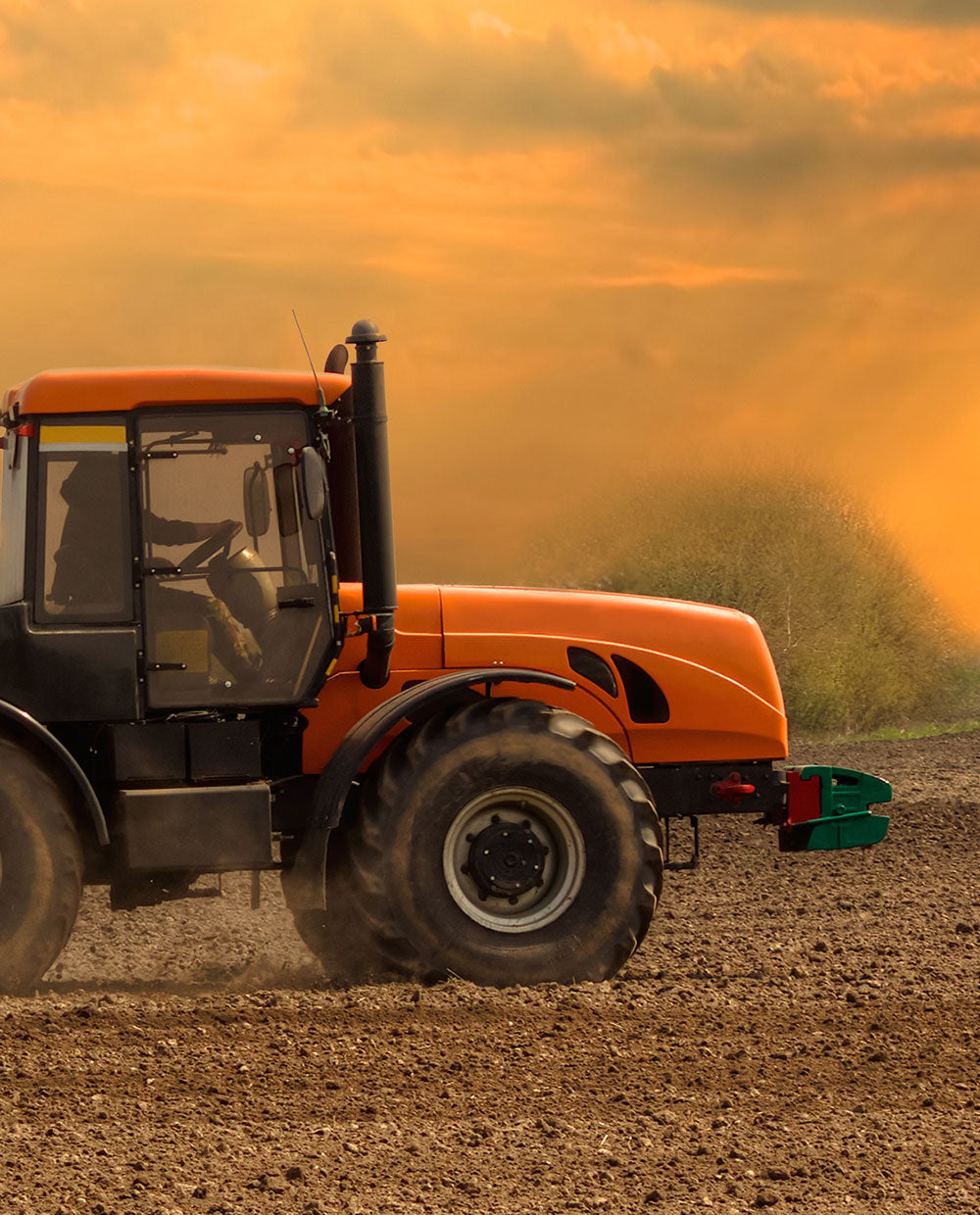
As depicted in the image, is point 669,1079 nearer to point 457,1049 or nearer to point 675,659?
point 457,1049

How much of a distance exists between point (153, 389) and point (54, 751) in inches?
63.9

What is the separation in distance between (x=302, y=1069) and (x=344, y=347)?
3.59m

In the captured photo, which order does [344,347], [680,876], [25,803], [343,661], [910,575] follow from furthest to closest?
[910,575] < [680,876] < [344,347] < [343,661] < [25,803]

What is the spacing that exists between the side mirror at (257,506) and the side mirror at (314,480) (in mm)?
390

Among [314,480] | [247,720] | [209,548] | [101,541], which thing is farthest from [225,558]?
[247,720]

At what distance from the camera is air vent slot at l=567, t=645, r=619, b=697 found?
26.2 ft

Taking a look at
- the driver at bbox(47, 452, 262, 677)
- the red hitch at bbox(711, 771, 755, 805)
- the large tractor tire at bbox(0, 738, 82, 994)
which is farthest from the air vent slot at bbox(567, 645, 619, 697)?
the large tractor tire at bbox(0, 738, 82, 994)

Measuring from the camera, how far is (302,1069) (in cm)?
651

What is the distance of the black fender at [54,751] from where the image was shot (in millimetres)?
7234

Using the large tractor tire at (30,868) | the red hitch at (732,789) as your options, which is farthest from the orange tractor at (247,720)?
the red hitch at (732,789)

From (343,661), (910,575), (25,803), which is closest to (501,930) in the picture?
(343,661)

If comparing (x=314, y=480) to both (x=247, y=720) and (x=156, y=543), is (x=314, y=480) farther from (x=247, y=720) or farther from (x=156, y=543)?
(x=247, y=720)

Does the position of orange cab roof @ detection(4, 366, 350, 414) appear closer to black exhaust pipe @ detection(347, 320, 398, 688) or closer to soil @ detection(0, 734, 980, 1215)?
black exhaust pipe @ detection(347, 320, 398, 688)

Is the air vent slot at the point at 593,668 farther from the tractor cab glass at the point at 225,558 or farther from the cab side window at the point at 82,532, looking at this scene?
the cab side window at the point at 82,532
